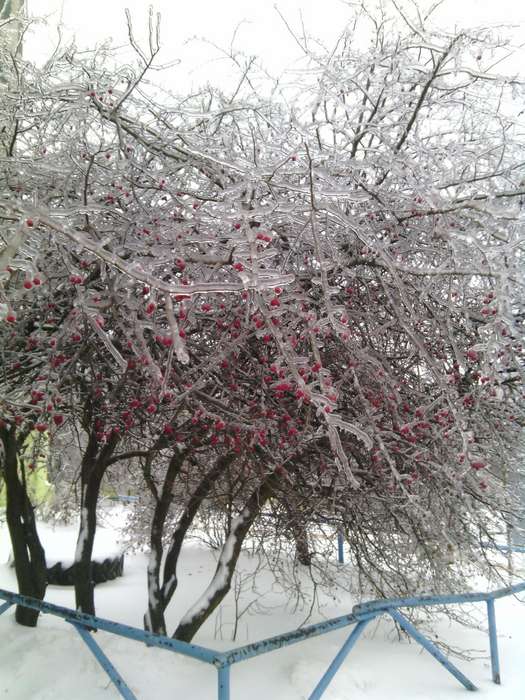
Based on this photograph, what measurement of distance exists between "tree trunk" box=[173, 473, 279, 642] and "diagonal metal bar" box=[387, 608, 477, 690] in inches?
50.4

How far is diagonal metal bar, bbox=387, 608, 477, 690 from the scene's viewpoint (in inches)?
140

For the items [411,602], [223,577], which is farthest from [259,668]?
[411,602]

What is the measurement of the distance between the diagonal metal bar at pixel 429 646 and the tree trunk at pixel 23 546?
3.00m

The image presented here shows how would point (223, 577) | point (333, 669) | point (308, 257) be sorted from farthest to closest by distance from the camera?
point (223, 577) → point (308, 257) → point (333, 669)

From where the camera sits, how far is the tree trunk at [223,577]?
4.59 metres

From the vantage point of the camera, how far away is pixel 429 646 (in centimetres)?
374

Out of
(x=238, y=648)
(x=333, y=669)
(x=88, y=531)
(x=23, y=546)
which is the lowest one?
(x=333, y=669)

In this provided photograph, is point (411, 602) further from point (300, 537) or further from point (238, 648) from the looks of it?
point (300, 537)

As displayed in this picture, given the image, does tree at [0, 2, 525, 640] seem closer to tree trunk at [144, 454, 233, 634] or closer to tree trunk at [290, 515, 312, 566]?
tree trunk at [290, 515, 312, 566]

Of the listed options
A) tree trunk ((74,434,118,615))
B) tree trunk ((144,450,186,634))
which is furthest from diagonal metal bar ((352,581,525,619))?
tree trunk ((74,434,118,615))

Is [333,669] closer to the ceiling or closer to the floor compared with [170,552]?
closer to the floor

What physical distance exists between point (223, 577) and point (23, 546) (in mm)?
1698

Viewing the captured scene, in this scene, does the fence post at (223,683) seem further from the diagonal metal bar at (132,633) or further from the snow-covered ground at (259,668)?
the snow-covered ground at (259,668)

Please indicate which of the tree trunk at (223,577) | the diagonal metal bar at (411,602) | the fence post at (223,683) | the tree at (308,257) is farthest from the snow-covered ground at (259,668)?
the fence post at (223,683)
